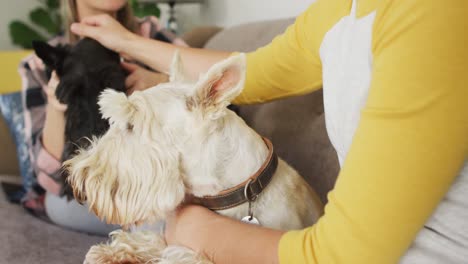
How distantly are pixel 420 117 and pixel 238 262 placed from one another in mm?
383

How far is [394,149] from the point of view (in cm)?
60

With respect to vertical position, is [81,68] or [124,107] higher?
[124,107]

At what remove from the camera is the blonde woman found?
4.92 feet

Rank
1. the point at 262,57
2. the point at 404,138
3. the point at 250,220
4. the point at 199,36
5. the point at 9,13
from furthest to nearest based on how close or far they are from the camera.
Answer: the point at 9,13
the point at 199,36
the point at 262,57
the point at 250,220
the point at 404,138

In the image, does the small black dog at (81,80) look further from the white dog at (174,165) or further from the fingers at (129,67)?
the white dog at (174,165)

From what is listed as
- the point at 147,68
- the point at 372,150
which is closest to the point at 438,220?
the point at 372,150

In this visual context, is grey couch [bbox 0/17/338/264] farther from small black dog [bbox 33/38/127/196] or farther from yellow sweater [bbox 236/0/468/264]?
yellow sweater [bbox 236/0/468/264]

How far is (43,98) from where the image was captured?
1788 millimetres

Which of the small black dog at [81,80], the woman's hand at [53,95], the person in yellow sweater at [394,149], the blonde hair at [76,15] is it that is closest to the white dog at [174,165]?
the person in yellow sweater at [394,149]

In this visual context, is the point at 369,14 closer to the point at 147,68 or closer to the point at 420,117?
the point at 420,117

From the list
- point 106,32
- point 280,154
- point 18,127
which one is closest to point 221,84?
point 280,154

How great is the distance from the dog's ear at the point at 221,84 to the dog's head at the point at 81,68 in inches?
23.4

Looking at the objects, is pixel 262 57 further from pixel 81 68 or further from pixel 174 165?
pixel 81 68

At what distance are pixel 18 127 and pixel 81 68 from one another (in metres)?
0.84
